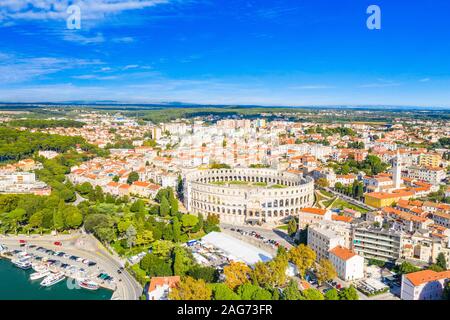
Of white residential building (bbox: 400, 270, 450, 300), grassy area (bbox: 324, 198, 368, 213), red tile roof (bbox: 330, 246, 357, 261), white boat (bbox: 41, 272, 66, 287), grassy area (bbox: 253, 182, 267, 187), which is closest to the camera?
white residential building (bbox: 400, 270, 450, 300)

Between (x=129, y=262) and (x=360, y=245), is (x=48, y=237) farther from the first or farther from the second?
(x=360, y=245)

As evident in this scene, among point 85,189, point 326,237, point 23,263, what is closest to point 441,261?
point 326,237

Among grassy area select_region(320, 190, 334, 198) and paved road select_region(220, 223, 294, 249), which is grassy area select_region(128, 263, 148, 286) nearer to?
paved road select_region(220, 223, 294, 249)

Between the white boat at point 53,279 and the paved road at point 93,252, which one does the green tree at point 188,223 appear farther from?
the white boat at point 53,279

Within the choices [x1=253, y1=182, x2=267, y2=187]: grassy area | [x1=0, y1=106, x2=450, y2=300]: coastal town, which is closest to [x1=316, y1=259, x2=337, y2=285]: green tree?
[x1=0, y1=106, x2=450, y2=300]: coastal town

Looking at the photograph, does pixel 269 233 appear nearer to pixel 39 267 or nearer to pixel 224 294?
pixel 224 294

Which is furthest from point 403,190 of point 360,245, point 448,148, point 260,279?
point 448,148

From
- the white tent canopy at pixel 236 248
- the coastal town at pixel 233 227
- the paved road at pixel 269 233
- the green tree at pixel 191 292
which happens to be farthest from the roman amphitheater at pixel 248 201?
the green tree at pixel 191 292
